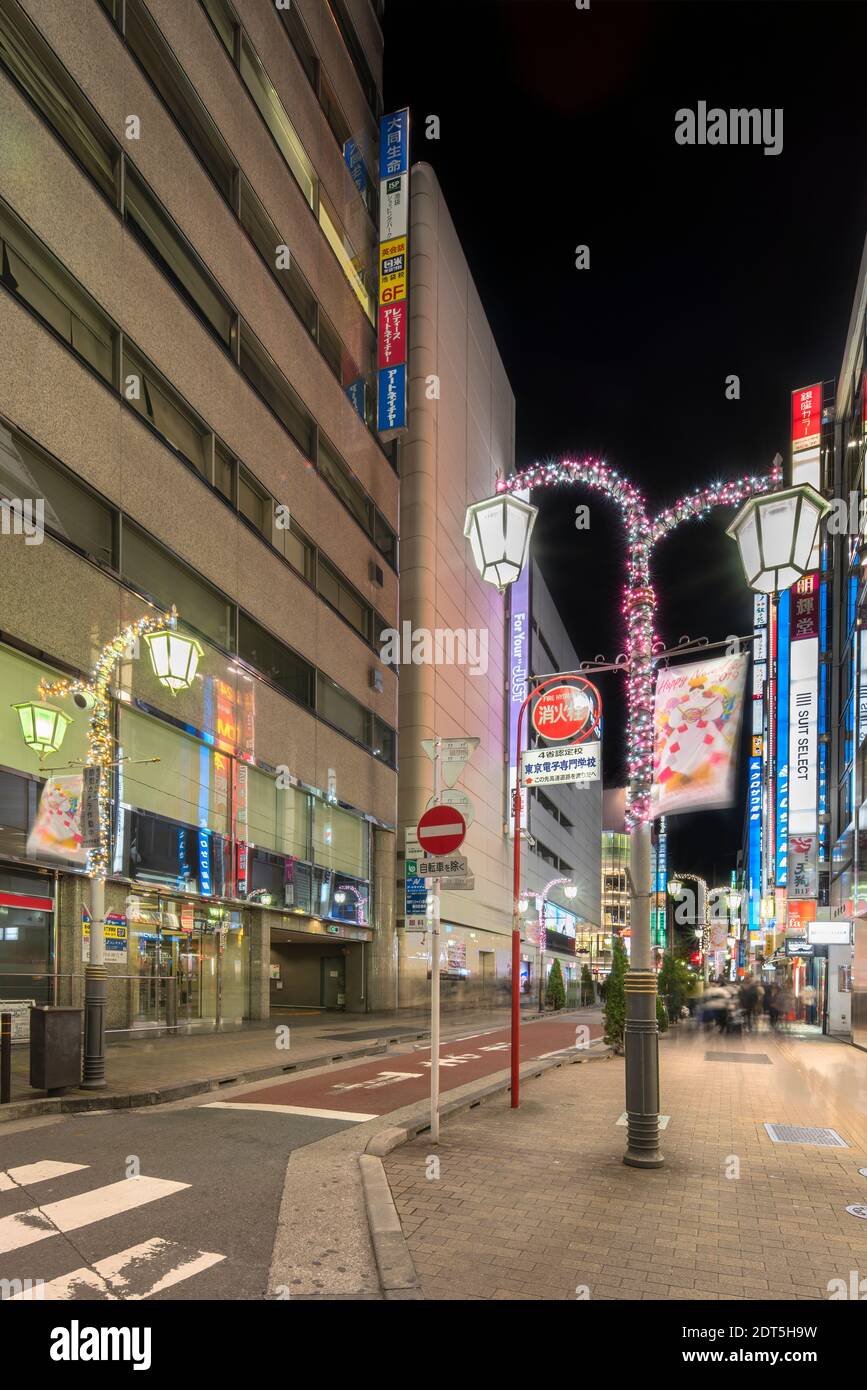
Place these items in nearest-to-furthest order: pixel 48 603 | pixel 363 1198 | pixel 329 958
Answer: pixel 363 1198 < pixel 48 603 < pixel 329 958

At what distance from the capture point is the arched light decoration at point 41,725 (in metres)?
15.4

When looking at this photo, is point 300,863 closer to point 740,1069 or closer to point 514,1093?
point 740,1069

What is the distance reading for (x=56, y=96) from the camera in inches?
690

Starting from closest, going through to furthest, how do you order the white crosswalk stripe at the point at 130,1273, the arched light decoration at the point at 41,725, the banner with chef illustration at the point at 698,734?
the white crosswalk stripe at the point at 130,1273, the banner with chef illustration at the point at 698,734, the arched light decoration at the point at 41,725

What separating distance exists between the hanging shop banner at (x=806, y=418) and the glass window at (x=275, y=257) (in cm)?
2116

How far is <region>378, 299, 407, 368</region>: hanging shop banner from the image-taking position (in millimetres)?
36094

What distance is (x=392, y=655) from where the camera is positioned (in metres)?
37.1

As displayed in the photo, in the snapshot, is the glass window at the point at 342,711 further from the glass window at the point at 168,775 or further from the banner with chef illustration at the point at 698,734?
the banner with chef illustration at the point at 698,734

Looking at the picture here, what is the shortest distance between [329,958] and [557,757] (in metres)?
25.7

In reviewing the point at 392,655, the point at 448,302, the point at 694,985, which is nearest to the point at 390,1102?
the point at 392,655

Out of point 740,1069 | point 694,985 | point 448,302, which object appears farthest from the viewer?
point 448,302

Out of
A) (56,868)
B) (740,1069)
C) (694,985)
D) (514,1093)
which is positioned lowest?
(694,985)

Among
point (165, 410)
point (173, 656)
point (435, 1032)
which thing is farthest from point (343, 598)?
point (435, 1032)

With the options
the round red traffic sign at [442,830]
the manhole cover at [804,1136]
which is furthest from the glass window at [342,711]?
the manhole cover at [804,1136]
